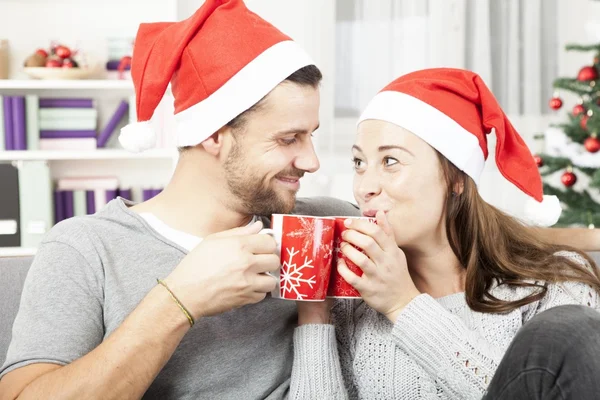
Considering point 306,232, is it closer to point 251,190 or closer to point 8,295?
point 251,190

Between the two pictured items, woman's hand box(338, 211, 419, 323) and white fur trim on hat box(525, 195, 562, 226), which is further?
white fur trim on hat box(525, 195, 562, 226)

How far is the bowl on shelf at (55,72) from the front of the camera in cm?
383

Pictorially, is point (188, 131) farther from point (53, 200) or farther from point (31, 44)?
point (31, 44)

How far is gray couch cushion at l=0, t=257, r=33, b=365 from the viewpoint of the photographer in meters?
1.52

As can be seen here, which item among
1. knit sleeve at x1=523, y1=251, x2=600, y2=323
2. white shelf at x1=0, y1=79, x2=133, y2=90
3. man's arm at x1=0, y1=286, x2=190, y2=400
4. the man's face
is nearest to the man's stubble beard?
the man's face

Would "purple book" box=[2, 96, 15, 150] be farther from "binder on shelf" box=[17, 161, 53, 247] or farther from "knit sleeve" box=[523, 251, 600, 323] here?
"knit sleeve" box=[523, 251, 600, 323]

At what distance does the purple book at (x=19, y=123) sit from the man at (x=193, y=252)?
2.23 m

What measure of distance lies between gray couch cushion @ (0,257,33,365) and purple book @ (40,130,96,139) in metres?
2.46

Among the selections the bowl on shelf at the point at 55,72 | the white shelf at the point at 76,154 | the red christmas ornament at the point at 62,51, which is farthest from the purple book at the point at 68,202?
the red christmas ornament at the point at 62,51

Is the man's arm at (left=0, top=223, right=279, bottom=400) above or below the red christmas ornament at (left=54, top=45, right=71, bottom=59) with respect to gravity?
below

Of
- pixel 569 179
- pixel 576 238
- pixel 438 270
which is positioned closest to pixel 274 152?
pixel 438 270

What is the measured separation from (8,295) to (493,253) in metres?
0.98

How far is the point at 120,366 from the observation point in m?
1.24

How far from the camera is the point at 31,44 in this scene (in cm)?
409
